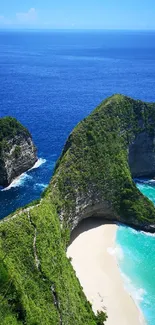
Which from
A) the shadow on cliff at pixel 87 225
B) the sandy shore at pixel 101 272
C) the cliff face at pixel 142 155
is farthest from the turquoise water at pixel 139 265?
the cliff face at pixel 142 155

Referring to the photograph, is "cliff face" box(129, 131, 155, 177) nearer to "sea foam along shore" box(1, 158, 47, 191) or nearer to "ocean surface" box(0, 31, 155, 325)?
"ocean surface" box(0, 31, 155, 325)

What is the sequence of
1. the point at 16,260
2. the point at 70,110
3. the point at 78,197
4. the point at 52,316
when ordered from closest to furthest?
the point at 52,316, the point at 16,260, the point at 78,197, the point at 70,110

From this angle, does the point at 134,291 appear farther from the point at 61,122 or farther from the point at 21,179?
the point at 61,122

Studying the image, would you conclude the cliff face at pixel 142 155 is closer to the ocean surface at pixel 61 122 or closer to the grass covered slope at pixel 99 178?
the ocean surface at pixel 61 122

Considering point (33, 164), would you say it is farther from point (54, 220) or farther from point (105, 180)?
point (54, 220)

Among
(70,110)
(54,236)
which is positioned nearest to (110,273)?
(54,236)
